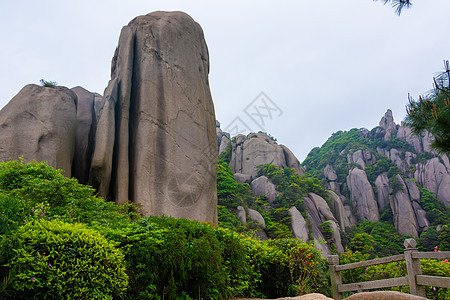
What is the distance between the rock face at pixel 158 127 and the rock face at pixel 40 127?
3.61 ft

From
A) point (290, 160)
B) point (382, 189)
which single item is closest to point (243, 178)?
point (290, 160)

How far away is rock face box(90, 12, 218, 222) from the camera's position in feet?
39.2

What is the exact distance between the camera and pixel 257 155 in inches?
1382

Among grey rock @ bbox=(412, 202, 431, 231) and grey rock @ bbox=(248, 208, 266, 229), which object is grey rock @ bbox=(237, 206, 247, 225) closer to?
grey rock @ bbox=(248, 208, 266, 229)

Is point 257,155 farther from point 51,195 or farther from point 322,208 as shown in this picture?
point 51,195

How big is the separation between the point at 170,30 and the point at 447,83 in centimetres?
1091

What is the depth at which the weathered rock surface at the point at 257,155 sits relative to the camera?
34.8 metres

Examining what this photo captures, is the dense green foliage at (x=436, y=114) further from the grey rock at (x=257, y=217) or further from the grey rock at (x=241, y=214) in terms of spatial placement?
the grey rock at (x=257, y=217)

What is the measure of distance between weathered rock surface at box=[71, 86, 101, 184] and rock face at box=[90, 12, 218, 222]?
1273mm

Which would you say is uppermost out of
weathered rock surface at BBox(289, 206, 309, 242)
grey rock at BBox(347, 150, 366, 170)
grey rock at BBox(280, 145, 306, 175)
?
grey rock at BBox(347, 150, 366, 170)

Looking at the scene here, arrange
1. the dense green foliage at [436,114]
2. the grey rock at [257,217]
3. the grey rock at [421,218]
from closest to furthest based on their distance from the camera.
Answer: the dense green foliage at [436,114] < the grey rock at [257,217] < the grey rock at [421,218]

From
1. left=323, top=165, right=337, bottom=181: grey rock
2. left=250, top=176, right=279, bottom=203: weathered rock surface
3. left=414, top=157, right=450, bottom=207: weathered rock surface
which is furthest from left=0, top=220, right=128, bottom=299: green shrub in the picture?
left=414, top=157, right=450, bottom=207: weathered rock surface

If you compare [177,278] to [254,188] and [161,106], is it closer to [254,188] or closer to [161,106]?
[161,106]

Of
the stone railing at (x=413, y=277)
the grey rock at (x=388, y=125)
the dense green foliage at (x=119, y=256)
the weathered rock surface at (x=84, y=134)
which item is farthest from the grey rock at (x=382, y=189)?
the stone railing at (x=413, y=277)
